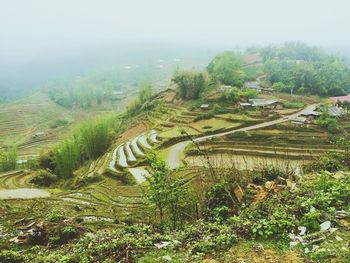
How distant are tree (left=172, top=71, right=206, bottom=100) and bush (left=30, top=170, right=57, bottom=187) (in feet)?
88.5

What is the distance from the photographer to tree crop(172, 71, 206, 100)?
49.7 meters

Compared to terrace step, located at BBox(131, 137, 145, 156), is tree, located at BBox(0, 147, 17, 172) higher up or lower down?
lower down

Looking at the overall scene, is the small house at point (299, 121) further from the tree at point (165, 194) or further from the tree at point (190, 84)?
the tree at point (165, 194)

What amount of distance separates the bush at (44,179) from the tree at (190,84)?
27.0m

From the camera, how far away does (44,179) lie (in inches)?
1076

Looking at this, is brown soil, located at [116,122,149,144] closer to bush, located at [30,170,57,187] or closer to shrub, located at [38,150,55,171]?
shrub, located at [38,150,55,171]

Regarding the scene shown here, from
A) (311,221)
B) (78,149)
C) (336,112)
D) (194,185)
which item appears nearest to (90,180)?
(78,149)

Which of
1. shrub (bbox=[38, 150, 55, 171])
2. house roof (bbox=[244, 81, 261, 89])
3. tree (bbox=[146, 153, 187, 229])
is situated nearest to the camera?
tree (bbox=[146, 153, 187, 229])

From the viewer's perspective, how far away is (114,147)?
3506 centimetres

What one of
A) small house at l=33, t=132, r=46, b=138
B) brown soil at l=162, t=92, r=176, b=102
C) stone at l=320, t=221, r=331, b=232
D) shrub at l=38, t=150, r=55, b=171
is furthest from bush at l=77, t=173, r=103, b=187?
small house at l=33, t=132, r=46, b=138

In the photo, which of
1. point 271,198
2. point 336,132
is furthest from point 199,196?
point 336,132

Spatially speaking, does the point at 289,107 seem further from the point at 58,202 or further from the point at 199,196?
the point at 199,196

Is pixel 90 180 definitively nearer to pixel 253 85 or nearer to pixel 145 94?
pixel 145 94

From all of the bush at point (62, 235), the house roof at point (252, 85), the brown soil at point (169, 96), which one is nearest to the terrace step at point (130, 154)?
the brown soil at point (169, 96)
